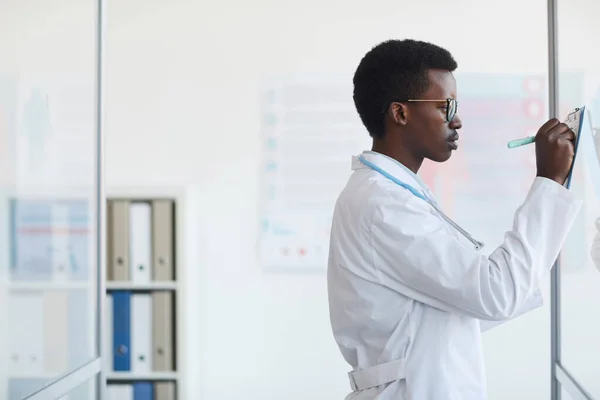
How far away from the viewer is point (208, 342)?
350 centimetres

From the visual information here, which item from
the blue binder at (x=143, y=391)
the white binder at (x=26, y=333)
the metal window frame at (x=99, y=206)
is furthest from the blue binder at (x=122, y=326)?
the white binder at (x=26, y=333)

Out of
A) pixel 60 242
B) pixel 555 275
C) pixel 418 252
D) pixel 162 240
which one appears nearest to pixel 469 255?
pixel 418 252

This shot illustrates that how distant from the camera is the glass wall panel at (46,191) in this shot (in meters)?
1.43

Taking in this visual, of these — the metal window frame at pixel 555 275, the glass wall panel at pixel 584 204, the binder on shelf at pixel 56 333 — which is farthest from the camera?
the metal window frame at pixel 555 275

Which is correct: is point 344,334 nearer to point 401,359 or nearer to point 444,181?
point 401,359

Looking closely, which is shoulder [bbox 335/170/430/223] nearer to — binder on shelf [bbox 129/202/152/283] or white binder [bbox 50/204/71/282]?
white binder [bbox 50/204/71/282]

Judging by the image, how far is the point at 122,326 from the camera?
3131 millimetres

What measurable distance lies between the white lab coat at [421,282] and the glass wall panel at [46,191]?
0.61 m

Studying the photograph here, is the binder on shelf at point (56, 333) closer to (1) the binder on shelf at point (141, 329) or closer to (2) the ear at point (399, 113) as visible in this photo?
(2) the ear at point (399, 113)

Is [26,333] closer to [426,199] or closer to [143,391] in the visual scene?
[426,199]

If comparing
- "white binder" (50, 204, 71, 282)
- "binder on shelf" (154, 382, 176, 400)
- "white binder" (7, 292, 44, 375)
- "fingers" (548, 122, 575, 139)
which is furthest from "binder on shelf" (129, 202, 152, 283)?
"fingers" (548, 122, 575, 139)

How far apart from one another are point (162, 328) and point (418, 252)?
2.02m

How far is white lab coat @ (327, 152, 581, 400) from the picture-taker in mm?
1273

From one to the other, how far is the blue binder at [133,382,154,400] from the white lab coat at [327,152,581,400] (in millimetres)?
1905
